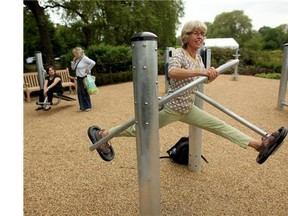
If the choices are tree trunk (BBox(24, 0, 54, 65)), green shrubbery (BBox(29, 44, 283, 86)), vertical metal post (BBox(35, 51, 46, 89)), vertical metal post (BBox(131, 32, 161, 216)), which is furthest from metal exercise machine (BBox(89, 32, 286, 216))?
tree trunk (BBox(24, 0, 54, 65))

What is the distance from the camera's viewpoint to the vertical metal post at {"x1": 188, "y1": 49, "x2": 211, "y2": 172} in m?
3.21

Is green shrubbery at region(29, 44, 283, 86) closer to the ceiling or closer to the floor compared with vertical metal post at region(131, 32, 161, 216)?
closer to the floor

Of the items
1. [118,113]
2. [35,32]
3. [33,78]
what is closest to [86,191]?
[118,113]

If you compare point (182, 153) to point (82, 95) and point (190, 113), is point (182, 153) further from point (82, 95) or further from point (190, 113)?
point (82, 95)

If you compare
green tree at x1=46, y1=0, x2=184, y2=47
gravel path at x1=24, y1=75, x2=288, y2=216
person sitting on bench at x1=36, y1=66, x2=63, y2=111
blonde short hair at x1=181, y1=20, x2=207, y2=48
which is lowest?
gravel path at x1=24, y1=75, x2=288, y2=216

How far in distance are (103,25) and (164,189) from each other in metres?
16.2

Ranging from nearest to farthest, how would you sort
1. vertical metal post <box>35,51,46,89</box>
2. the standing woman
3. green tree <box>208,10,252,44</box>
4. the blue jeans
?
the standing woman
the blue jeans
vertical metal post <box>35,51,46,89</box>
green tree <box>208,10,252,44</box>

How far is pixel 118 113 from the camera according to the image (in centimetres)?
716

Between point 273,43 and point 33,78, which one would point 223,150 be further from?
point 273,43

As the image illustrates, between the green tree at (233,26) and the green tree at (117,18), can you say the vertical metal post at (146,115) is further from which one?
the green tree at (233,26)

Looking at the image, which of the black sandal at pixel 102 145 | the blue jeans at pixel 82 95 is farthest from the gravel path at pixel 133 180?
the blue jeans at pixel 82 95

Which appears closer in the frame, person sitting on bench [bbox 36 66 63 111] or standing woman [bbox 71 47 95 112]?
standing woman [bbox 71 47 95 112]

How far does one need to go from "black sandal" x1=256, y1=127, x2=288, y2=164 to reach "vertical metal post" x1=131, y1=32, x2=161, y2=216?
107cm

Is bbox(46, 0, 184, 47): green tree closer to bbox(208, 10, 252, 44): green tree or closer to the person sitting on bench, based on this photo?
the person sitting on bench
